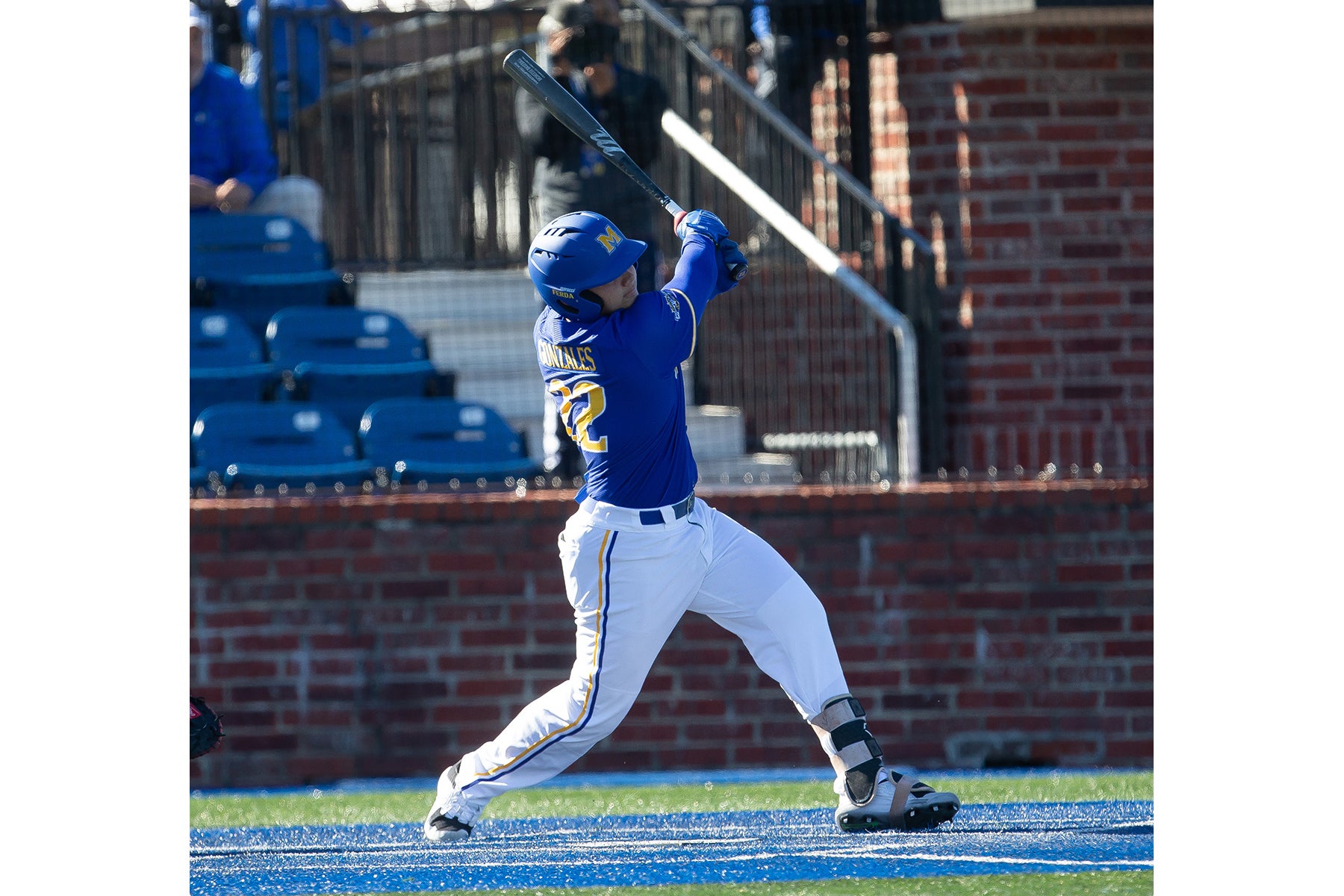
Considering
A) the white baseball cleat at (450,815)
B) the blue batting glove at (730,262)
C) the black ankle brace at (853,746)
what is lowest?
the white baseball cleat at (450,815)

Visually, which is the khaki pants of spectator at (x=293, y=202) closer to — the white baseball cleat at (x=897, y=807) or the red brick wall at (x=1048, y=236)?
the red brick wall at (x=1048, y=236)

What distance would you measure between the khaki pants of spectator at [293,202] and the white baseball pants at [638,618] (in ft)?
13.9

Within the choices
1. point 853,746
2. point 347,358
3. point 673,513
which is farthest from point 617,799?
point 347,358

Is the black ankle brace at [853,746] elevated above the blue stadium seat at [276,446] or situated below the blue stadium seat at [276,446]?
below

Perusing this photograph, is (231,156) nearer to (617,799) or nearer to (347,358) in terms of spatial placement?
(347,358)

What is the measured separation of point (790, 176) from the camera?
847 centimetres

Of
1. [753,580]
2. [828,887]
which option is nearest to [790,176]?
[753,580]

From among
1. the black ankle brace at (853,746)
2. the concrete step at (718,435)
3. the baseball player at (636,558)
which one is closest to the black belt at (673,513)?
the baseball player at (636,558)

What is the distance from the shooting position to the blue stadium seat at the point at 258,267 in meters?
8.39

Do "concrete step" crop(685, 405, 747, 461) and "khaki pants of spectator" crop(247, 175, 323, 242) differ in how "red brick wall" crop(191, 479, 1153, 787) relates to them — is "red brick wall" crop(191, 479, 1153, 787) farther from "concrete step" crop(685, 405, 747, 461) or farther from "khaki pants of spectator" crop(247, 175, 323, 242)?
"khaki pants of spectator" crop(247, 175, 323, 242)

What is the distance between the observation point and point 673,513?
4.86 m

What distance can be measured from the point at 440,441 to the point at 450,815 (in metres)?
2.70

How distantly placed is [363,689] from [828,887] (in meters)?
2.95

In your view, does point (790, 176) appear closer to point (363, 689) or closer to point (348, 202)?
point (348, 202)
